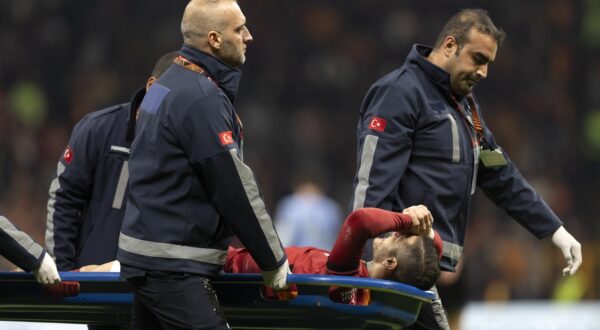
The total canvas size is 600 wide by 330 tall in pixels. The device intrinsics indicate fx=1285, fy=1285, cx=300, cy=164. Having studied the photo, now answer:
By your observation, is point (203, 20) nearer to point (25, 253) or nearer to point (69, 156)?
point (25, 253)

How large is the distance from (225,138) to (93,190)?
1.33 m

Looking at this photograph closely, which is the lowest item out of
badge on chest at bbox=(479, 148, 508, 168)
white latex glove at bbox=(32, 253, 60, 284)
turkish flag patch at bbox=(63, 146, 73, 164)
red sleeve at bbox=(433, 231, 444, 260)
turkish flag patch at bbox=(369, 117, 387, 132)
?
red sleeve at bbox=(433, 231, 444, 260)

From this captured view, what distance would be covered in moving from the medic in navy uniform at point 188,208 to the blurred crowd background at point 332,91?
6.62 metres

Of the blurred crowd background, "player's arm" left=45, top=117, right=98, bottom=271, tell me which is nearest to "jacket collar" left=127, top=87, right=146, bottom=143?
"player's arm" left=45, top=117, right=98, bottom=271

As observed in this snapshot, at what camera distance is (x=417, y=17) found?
43.4 feet

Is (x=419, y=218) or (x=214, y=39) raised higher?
(x=214, y=39)

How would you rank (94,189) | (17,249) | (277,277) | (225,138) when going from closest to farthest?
1. (225,138)
2. (277,277)
3. (17,249)
4. (94,189)

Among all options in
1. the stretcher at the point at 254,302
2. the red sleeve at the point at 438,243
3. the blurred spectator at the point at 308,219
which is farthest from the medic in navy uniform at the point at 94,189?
the blurred spectator at the point at 308,219

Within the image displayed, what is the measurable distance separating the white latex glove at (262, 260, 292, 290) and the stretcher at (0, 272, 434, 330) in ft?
0.11

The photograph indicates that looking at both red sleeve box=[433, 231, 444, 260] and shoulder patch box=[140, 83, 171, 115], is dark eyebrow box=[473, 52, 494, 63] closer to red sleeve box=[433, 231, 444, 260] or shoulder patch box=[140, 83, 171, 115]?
red sleeve box=[433, 231, 444, 260]

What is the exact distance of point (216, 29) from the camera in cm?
434

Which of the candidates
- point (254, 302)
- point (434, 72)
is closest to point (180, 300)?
point (254, 302)

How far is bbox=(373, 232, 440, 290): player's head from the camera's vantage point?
4.51m

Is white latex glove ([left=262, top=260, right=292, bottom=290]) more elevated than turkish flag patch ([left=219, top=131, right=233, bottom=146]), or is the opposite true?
turkish flag patch ([left=219, top=131, right=233, bottom=146])
